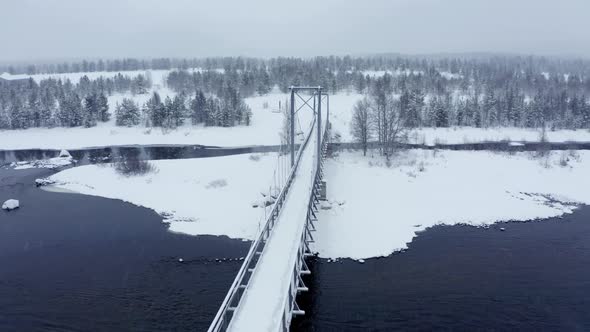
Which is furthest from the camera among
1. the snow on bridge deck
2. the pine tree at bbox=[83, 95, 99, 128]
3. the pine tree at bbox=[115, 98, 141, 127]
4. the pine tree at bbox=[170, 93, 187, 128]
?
the pine tree at bbox=[115, 98, 141, 127]

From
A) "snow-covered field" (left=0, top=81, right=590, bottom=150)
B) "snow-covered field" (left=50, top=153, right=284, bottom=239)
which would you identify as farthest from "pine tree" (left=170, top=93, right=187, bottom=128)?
"snow-covered field" (left=50, top=153, right=284, bottom=239)

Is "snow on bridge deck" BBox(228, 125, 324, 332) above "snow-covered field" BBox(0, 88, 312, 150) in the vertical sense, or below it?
below

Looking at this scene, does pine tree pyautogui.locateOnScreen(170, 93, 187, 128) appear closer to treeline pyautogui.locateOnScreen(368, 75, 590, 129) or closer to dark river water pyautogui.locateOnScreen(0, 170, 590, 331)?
treeline pyautogui.locateOnScreen(368, 75, 590, 129)

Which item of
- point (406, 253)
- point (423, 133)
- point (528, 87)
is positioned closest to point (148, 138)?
point (423, 133)

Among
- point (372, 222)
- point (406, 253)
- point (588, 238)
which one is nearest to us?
point (406, 253)

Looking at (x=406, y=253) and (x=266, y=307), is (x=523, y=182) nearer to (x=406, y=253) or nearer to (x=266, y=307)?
(x=406, y=253)

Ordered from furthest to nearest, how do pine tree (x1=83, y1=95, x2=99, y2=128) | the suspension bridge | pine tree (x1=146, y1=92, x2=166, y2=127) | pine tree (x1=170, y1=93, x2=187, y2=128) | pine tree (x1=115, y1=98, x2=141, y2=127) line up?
1. pine tree (x1=115, y1=98, x2=141, y2=127)
2. pine tree (x1=83, y1=95, x2=99, y2=128)
3. pine tree (x1=170, y1=93, x2=187, y2=128)
4. pine tree (x1=146, y1=92, x2=166, y2=127)
5. the suspension bridge

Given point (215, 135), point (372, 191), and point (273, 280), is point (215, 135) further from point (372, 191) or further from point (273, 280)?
point (273, 280)
